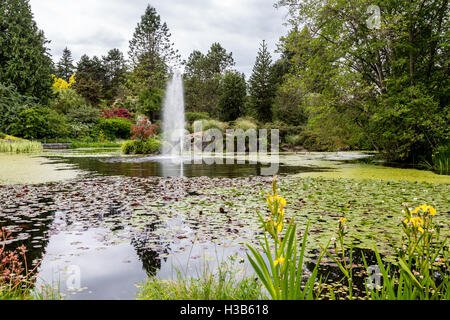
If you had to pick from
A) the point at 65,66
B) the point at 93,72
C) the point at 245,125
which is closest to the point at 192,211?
the point at 245,125

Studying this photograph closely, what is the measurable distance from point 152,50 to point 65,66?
2619 centimetres

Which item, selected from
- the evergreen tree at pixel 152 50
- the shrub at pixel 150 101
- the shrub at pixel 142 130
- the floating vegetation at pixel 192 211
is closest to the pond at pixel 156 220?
the floating vegetation at pixel 192 211

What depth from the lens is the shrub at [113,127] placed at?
30.9 meters

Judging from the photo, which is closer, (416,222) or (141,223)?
(416,222)

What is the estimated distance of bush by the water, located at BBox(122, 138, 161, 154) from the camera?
19203 millimetres

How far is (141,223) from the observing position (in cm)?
413

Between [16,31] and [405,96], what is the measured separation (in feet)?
106

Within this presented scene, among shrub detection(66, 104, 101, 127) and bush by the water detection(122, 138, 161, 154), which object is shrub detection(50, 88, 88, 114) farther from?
bush by the water detection(122, 138, 161, 154)

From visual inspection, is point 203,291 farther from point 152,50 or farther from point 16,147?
point 152,50

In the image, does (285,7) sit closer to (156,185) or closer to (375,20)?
(375,20)

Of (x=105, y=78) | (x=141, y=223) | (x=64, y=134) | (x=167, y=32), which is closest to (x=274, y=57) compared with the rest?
(x=167, y=32)

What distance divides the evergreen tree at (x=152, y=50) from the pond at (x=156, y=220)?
36690mm

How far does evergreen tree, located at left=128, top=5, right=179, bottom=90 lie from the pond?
1444 inches

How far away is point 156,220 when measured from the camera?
14.1ft
